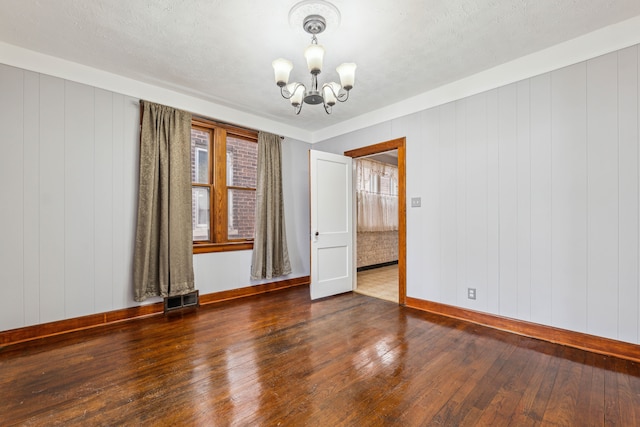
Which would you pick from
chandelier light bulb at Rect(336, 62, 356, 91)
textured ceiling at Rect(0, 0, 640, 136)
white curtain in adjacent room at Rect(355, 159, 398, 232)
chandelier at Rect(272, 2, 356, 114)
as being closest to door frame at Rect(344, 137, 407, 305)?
textured ceiling at Rect(0, 0, 640, 136)

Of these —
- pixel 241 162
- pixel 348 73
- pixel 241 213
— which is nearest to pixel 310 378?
pixel 348 73

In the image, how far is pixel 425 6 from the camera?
2113 millimetres

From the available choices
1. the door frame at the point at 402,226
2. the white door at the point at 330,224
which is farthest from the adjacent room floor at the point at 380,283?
the white door at the point at 330,224

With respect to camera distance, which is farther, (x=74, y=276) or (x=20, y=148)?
(x=74, y=276)

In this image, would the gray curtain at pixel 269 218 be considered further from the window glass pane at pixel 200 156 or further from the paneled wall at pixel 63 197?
the paneled wall at pixel 63 197

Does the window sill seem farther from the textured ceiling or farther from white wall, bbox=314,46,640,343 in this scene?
white wall, bbox=314,46,640,343

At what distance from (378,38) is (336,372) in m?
2.78

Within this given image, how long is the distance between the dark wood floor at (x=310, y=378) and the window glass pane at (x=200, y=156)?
75.6 inches

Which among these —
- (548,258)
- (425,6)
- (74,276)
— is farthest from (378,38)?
(74,276)

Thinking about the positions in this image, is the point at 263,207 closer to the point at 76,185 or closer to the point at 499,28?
the point at 76,185

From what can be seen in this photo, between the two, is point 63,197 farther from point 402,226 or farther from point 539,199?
point 539,199

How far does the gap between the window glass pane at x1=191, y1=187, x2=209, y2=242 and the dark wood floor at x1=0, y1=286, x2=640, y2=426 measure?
1.29 metres

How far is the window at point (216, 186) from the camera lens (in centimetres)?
392

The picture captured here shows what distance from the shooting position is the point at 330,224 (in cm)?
423
